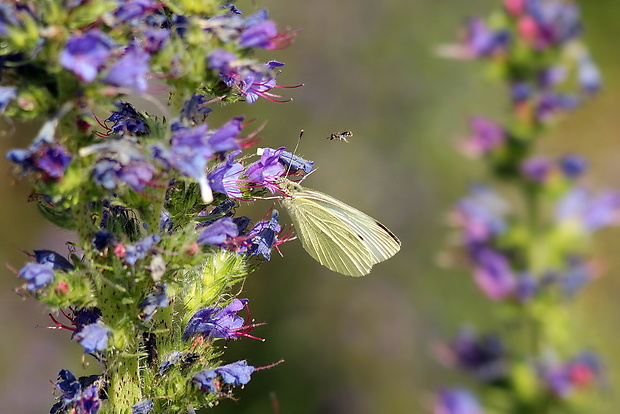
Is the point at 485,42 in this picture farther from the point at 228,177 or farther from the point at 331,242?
the point at 228,177

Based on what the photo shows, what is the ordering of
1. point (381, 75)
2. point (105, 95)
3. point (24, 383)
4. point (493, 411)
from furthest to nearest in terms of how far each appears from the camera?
point (381, 75) → point (24, 383) → point (493, 411) → point (105, 95)

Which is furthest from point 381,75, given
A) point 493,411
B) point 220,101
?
point 220,101

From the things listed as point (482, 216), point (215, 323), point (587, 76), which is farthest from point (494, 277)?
point (215, 323)

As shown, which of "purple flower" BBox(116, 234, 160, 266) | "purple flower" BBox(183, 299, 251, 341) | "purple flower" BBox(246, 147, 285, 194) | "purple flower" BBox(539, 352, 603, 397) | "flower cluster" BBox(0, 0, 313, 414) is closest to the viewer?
"flower cluster" BBox(0, 0, 313, 414)

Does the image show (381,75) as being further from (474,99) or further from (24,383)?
(24,383)

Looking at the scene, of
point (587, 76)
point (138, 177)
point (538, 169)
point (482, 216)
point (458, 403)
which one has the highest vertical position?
point (138, 177)

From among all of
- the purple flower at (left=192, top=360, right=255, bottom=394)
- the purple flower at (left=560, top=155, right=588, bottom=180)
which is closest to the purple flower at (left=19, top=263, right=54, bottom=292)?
the purple flower at (left=192, top=360, right=255, bottom=394)

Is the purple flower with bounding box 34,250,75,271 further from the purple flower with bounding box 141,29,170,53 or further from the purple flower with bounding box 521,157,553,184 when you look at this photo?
the purple flower with bounding box 521,157,553,184
